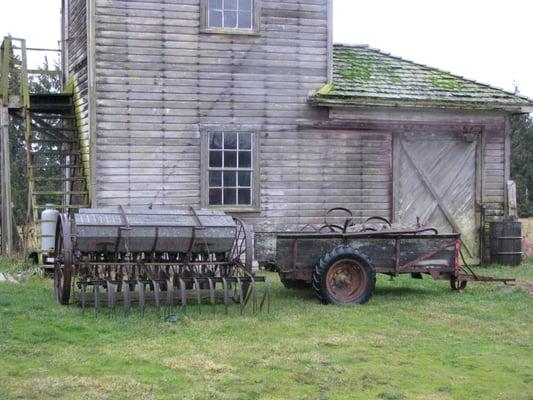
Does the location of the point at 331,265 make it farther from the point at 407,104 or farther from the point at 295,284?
the point at 407,104

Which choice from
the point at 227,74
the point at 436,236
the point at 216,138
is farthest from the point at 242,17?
the point at 436,236

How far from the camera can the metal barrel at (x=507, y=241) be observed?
1619 centimetres

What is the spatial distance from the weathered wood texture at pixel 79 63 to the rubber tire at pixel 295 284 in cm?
502

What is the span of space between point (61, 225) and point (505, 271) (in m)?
9.25

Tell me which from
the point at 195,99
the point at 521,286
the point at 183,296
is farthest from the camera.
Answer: the point at 195,99

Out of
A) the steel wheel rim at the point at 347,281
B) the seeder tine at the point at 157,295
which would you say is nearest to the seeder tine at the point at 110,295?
the seeder tine at the point at 157,295

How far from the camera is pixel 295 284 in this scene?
11797 millimetres

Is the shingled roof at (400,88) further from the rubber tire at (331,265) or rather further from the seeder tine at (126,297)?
the seeder tine at (126,297)

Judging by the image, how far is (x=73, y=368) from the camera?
6719mm

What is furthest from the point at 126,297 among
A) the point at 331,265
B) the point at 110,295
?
the point at 331,265

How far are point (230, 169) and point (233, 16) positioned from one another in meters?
3.05

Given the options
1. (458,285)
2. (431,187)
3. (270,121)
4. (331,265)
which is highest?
(270,121)

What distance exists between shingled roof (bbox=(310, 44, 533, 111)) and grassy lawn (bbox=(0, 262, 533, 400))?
5.60 meters

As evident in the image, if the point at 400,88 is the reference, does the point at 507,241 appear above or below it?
below
